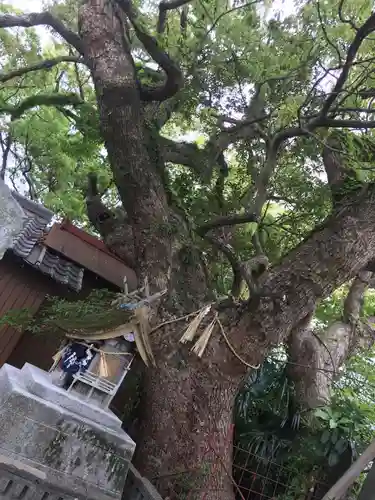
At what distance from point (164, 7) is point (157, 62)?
1.15 m

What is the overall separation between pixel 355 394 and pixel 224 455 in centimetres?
266

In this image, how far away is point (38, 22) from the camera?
6.65m

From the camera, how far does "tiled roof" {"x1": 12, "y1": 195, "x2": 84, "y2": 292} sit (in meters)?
6.50

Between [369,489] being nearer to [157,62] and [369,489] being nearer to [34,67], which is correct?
[157,62]

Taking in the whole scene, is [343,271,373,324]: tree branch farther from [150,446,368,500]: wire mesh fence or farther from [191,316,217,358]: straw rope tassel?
[191,316,217,358]: straw rope tassel

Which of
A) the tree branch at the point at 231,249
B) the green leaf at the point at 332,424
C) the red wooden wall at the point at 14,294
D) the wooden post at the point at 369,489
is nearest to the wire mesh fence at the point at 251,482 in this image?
the green leaf at the point at 332,424

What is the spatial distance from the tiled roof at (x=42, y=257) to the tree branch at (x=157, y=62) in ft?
8.23

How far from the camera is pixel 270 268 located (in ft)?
18.2

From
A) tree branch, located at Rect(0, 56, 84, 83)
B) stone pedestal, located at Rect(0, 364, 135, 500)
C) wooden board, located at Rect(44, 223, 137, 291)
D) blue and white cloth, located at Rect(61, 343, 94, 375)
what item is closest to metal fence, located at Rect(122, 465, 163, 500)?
stone pedestal, located at Rect(0, 364, 135, 500)

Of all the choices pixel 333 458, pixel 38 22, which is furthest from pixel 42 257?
pixel 333 458

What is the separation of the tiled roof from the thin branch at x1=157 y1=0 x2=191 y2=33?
3576 millimetres

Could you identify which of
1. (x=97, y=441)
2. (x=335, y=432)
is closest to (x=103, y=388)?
(x=97, y=441)

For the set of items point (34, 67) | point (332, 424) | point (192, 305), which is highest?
point (34, 67)

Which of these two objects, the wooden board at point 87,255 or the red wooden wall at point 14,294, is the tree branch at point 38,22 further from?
the red wooden wall at point 14,294
